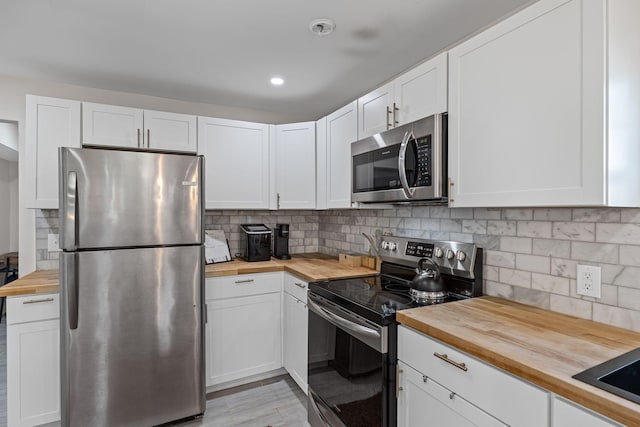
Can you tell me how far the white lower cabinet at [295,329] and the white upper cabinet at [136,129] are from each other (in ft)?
4.57

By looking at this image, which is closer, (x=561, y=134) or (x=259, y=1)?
(x=561, y=134)

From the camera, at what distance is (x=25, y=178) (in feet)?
7.46

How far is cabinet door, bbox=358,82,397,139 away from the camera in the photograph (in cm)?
200

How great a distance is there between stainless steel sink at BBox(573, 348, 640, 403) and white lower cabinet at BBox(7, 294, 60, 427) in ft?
8.59

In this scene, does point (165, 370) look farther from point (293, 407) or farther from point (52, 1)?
point (52, 1)

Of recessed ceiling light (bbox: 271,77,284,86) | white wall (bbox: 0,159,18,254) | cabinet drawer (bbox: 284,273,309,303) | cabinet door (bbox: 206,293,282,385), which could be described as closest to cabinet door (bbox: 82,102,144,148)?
recessed ceiling light (bbox: 271,77,284,86)

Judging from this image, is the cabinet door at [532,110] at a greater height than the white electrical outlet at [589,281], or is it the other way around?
the cabinet door at [532,110]

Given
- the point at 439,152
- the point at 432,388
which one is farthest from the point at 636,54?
the point at 432,388

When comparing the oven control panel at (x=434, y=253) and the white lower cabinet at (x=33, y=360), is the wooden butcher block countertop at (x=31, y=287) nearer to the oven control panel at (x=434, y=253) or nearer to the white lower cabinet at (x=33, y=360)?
the white lower cabinet at (x=33, y=360)

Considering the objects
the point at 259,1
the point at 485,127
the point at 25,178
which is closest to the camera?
the point at 485,127

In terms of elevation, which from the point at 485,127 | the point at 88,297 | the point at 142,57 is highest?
the point at 142,57

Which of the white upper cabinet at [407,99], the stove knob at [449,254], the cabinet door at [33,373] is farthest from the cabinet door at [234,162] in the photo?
the stove knob at [449,254]

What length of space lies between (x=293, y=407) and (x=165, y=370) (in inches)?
35.6

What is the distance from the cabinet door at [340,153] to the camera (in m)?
2.42
